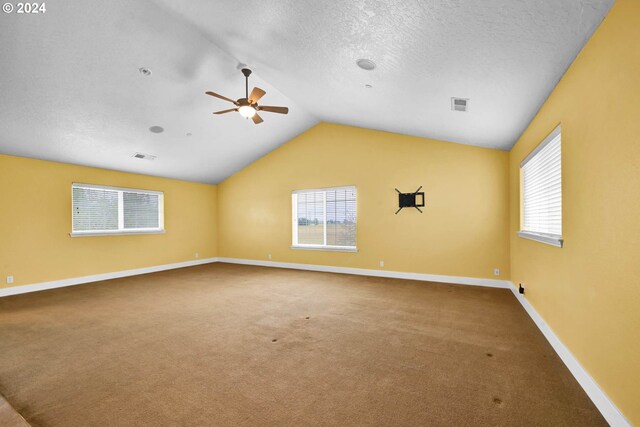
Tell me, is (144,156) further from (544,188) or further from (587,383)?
(587,383)

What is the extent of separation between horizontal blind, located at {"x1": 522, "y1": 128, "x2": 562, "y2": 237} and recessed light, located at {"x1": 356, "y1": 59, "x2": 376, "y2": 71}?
1.94 m

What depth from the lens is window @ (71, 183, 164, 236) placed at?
5.78m

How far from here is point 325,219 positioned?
22.4ft

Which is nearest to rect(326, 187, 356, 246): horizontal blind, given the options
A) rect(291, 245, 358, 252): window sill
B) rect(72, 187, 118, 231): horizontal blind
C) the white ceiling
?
rect(291, 245, 358, 252): window sill

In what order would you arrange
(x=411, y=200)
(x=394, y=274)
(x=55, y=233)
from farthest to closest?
(x=394, y=274) < (x=411, y=200) < (x=55, y=233)

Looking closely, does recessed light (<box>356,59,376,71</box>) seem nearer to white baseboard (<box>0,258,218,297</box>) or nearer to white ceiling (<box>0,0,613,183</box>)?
white ceiling (<box>0,0,613,183</box>)

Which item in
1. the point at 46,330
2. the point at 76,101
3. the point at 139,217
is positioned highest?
the point at 76,101

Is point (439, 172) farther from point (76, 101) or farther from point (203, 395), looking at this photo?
point (76, 101)

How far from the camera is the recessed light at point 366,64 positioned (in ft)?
10.1

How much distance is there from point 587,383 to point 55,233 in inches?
309

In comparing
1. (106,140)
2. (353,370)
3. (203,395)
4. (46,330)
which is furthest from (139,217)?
(353,370)

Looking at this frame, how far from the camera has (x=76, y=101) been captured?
3.97 m

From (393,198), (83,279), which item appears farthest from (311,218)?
(83,279)

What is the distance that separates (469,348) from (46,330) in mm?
4723
